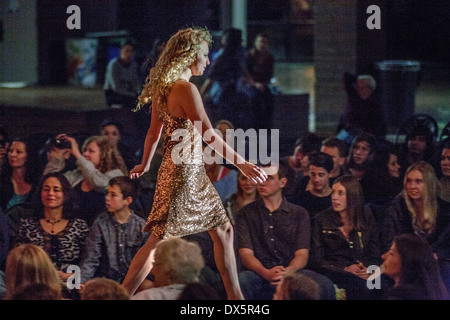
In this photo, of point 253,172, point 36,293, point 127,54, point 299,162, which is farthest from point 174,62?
Result: point 127,54

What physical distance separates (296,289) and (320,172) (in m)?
1.34

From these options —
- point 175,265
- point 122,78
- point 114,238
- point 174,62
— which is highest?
point 174,62

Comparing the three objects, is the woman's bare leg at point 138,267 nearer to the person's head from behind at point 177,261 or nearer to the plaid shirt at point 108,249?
the person's head from behind at point 177,261

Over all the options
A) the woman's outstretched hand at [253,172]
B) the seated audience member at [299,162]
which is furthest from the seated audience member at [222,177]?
the woman's outstretched hand at [253,172]

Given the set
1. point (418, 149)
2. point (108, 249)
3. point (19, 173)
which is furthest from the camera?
point (418, 149)

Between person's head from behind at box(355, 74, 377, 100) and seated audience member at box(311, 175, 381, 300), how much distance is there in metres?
2.00

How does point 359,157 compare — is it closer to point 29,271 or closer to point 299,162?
point 299,162

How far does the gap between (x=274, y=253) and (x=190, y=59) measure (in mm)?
1440

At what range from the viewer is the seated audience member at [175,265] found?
3.82 metres

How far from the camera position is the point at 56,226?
4.94 metres

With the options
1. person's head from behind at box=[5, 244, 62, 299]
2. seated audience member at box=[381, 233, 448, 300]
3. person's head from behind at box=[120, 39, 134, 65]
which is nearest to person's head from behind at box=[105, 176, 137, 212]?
person's head from behind at box=[5, 244, 62, 299]

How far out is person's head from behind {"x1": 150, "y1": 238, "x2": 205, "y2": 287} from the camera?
3.82 m

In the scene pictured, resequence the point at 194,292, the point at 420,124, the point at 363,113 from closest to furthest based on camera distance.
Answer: the point at 194,292 < the point at 420,124 < the point at 363,113
